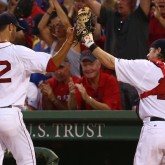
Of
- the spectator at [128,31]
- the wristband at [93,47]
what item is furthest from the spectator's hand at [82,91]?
the wristband at [93,47]

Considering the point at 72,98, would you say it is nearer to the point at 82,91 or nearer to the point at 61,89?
the point at 82,91

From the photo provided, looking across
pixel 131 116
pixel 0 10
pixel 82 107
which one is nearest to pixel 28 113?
pixel 82 107

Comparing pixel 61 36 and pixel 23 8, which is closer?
pixel 61 36

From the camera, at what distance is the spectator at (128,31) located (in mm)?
8242

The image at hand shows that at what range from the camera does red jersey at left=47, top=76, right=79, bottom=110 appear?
8359mm

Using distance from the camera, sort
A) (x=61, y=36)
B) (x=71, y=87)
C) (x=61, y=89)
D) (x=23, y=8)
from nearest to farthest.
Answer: (x=71, y=87) → (x=61, y=89) → (x=61, y=36) → (x=23, y=8)

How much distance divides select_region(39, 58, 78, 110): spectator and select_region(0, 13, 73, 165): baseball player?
163 centimetres

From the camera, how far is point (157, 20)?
8.41 metres

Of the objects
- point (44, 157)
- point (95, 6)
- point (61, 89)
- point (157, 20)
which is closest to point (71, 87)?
point (61, 89)

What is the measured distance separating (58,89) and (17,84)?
1.78 meters

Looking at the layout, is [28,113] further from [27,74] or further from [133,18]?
[133,18]

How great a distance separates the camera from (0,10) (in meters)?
9.98

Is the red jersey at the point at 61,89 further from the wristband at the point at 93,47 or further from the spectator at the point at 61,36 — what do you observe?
the wristband at the point at 93,47

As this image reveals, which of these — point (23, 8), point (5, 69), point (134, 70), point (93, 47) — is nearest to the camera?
point (134, 70)
